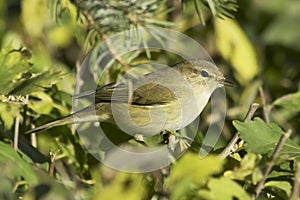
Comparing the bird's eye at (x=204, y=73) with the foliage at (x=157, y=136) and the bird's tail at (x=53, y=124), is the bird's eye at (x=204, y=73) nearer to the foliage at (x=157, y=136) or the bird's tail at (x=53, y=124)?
the foliage at (x=157, y=136)

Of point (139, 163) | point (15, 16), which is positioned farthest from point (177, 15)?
point (139, 163)

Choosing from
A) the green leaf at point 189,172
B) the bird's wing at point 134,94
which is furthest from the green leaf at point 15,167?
the bird's wing at point 134,94

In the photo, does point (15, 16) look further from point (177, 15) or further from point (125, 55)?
point (125, 55)

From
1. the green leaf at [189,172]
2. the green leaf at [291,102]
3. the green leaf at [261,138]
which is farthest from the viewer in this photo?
the green leaf at [291,102]

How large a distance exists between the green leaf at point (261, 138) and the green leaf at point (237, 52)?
137 centimetres

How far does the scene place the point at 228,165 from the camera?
1.58m

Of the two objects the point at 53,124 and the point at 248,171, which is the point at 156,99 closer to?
the point at 53,124

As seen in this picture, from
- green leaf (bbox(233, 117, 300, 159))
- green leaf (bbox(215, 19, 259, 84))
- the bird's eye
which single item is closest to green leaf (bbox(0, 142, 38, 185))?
green leaf (bbox(233, 117, 300, 159))

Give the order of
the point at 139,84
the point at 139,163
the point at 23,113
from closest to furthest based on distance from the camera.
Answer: the point at 139,163 → the point at 23,113 → the point at 139,84

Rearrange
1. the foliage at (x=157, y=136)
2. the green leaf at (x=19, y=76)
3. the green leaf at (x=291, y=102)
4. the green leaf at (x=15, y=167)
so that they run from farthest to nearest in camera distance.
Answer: the green leaf at (x=291, y=102) < the green leaf at (x=19, y=76) < the green leaf at (x=15, y=167) < the foliage at (x=157, y=136)

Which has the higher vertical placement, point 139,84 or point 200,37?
point 139,84

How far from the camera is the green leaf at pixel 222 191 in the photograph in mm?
1254

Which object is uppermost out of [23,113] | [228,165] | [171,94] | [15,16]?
[228,165]

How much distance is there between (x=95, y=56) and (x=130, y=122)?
257 millimetres
